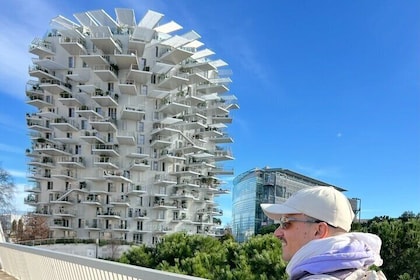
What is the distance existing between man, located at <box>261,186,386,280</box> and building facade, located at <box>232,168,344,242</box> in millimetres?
41868

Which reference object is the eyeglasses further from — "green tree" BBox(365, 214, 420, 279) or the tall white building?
the tall white building

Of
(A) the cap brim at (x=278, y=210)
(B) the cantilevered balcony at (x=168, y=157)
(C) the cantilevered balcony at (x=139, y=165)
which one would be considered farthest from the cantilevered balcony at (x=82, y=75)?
(A) the cap brim at (x=278, y=210)

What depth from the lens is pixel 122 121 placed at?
143 ft

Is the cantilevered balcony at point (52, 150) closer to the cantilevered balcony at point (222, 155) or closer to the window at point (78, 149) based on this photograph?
the window at point (78, 149)

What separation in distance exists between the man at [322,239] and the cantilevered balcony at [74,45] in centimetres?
4369

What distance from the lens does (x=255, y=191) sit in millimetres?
50438

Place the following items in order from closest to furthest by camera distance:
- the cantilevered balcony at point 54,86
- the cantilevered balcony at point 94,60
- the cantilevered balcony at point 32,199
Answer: the cantilevered balcony at point 94,60
the cantilevered balcony at point 54,86
the cantilevered balcony at point 32,199

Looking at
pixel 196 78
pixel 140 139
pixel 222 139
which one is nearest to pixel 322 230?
pixel 140 139

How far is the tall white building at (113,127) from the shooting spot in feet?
138

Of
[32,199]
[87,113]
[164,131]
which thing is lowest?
[32,199]

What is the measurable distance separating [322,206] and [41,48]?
47011mm

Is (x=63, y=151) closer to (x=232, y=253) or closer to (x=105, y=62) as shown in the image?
(x=105, y=62)

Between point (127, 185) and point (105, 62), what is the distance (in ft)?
40.6

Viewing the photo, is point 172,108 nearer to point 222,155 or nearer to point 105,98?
point 105,98
